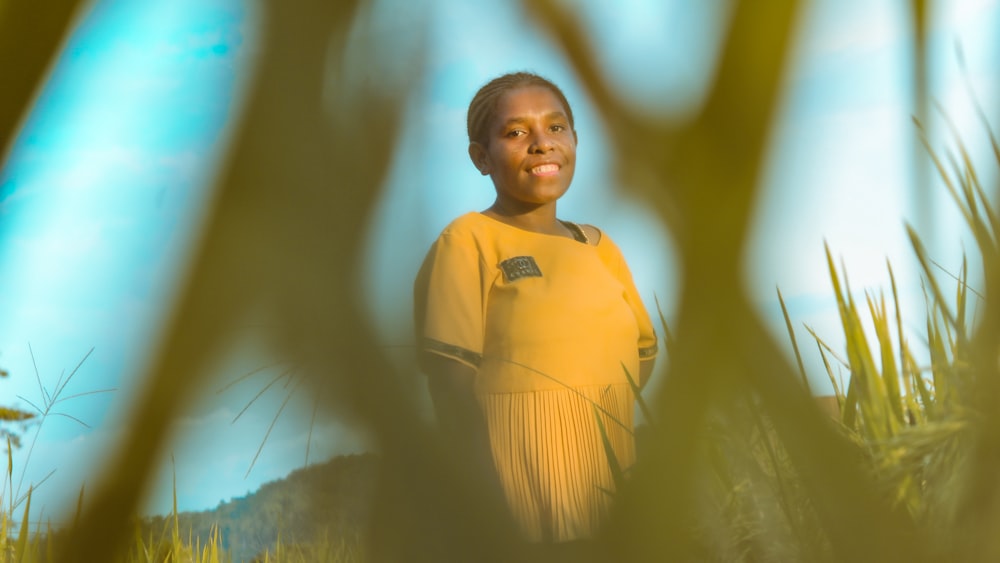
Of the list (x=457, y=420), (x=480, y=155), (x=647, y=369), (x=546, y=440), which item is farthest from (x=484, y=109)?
(x=457, y=420)

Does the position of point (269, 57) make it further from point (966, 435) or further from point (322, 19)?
point (966, 435)

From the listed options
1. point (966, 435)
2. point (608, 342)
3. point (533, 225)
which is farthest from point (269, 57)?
point (533, 225)

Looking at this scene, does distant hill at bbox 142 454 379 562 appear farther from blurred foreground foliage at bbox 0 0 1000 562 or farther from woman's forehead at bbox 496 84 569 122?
woman's forehead at bbox 496 84 569 122

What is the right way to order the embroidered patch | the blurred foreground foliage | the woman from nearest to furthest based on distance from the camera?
the blurred foreground foliage → the woman → the embroidered patch

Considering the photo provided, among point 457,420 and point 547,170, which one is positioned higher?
point 547,170

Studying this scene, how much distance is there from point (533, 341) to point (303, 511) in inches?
9.8

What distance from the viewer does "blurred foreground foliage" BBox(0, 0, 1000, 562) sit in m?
0.08

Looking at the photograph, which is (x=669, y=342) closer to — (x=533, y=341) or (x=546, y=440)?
(x=533, y=341)

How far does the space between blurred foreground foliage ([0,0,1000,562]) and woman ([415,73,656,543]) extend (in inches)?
1.7

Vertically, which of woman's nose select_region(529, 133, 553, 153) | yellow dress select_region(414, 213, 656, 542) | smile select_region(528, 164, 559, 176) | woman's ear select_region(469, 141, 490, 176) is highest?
woman's ear select_region(469, 141, 490, 176)

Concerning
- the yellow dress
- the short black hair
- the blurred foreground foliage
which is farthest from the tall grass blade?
the short black hair

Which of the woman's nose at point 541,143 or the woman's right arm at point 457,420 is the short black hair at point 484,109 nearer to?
the woman's nose at point 541,143

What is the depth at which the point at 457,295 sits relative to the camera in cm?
50

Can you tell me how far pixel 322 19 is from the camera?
11 cm
